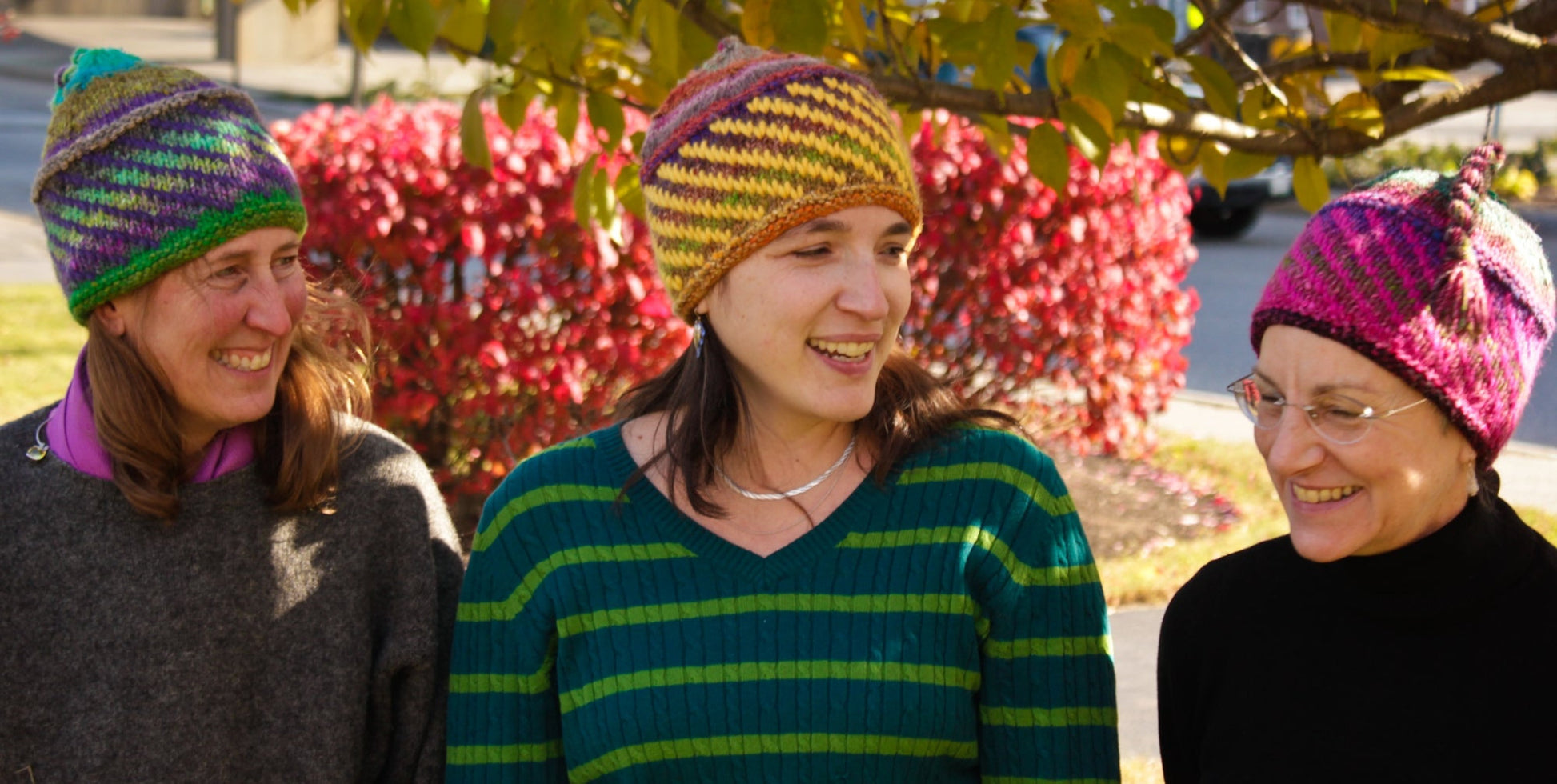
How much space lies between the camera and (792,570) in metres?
2.22

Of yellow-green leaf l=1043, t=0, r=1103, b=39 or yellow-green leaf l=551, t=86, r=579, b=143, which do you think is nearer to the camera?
yellow-green leaf l=1043, t=0, r=1103, b=39

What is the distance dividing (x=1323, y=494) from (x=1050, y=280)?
394cm

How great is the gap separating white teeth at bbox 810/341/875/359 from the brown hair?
0.79 meters

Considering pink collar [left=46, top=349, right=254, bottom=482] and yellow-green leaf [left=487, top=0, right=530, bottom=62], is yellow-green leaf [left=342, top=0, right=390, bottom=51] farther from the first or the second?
pink collar [left=46, top=349, right=254, bottom=482]

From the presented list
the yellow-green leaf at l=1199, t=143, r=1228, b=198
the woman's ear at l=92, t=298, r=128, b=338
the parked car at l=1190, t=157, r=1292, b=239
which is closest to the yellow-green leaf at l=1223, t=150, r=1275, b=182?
the yellow-green leaf at l=1199, t=143, r=1228, b=198

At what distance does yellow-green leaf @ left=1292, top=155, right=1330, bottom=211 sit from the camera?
2.90 m

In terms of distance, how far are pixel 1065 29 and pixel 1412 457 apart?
1033 millimetres

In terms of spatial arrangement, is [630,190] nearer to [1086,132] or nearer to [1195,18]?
[1086,132]

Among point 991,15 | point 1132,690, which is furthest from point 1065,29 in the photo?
point 1132,690

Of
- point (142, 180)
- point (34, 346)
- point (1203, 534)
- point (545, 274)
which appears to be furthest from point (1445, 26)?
point (34, 346)

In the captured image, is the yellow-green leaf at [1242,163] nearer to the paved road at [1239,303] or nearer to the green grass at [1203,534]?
the green grass at [1203,534]

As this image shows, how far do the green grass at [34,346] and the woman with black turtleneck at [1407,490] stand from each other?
21.0 ft

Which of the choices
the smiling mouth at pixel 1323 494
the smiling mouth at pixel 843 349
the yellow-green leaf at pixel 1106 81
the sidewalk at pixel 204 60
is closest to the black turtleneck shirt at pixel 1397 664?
the smiling mouth at pixel 1323 494

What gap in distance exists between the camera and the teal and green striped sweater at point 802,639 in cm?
215
